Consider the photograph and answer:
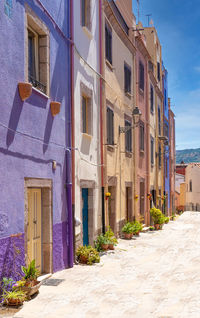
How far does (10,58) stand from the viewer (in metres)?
7.58

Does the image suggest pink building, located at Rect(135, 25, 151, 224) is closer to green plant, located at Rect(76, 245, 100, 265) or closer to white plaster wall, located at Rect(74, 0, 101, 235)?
white plaster wall, located at Rect(74, 0, 101, 235)

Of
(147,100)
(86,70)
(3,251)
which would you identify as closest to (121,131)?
(86,70)

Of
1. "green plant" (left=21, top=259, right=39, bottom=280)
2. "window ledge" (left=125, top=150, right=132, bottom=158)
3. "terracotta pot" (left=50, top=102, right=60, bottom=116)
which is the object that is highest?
"terracotta pot" (left=50, top=102, right=60, bottom=116)

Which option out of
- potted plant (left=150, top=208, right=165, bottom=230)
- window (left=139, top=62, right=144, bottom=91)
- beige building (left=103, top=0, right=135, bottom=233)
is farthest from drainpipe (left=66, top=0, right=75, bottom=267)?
potted plant (left=150, top=208, right=165, bottom=230)

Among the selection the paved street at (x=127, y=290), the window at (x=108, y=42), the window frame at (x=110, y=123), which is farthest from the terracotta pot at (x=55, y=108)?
the window at (x=108, y=42)

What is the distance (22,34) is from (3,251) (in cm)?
429

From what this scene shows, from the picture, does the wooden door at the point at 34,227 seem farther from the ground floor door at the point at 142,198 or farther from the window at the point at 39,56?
the ground floor door at the point at 142,198

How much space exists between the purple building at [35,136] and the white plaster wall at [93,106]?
804 millimetres

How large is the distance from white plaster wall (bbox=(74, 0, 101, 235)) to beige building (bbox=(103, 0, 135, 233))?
0.88 meters

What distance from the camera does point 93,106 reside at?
13.6 meters

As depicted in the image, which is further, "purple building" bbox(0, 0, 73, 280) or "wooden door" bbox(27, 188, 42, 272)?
"wooden door" bbox(27, 188, 42, 272)

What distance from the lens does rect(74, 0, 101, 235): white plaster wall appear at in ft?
38.7

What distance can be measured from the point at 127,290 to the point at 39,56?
18.6 feet

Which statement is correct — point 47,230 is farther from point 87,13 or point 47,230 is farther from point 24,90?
point 87,13
